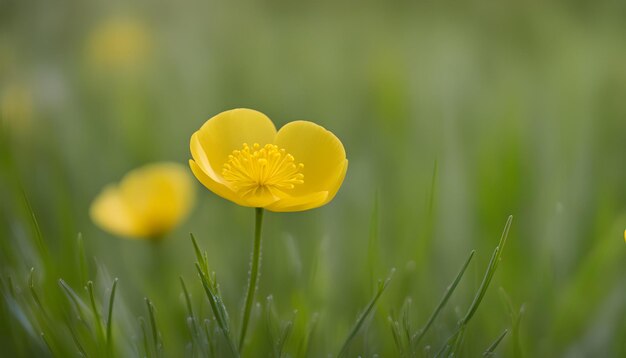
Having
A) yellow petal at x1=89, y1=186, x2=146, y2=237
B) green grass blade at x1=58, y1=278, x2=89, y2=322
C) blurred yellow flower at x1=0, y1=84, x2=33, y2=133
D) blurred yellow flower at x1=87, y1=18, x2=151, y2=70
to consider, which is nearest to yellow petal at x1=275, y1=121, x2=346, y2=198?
green grass blade at x1=58, y1=278, x2=89, y2=322

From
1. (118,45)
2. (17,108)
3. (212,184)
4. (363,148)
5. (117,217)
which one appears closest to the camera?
(212,184)

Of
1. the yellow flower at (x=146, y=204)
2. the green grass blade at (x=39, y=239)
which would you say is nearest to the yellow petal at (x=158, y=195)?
the yellow flower at (x=146, y=204)

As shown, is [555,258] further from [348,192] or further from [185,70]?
[185,70]

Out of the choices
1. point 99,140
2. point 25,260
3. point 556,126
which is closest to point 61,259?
point 25,260

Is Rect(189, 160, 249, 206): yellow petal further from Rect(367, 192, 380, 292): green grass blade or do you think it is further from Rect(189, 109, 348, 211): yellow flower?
Rect(367, 192, 380, 292): green grass blade

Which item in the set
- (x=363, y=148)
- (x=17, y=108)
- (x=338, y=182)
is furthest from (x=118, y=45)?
(x=338, y=182)

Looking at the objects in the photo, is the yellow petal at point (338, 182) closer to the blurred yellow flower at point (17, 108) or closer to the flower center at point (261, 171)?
the flower center at point (261, 171)

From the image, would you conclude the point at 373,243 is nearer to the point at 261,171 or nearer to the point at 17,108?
the point at 261,171

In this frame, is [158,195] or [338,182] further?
[158,195]
